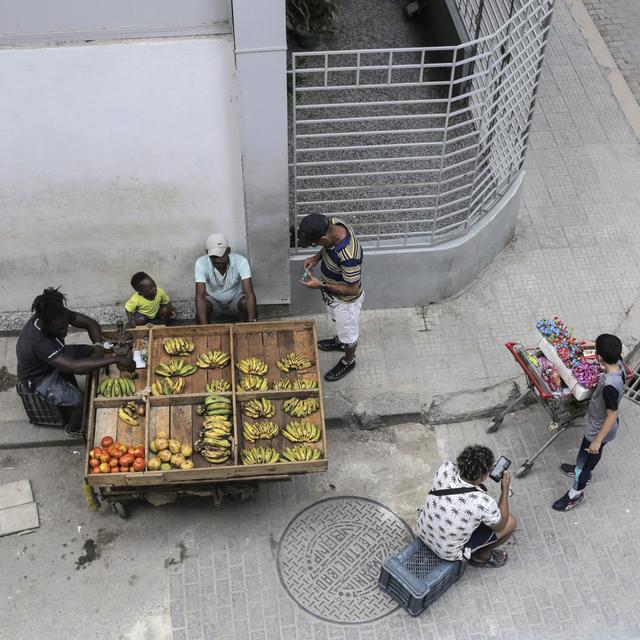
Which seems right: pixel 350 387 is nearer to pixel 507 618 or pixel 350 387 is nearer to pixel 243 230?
pixel 243 230

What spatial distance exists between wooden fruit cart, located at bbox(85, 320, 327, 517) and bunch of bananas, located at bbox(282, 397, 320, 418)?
0.14ft

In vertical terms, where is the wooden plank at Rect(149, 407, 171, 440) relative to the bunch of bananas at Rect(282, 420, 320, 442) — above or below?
above

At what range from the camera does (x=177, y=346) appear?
7395 millimetres

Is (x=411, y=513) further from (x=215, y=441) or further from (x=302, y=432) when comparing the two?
(x=215, y=441)

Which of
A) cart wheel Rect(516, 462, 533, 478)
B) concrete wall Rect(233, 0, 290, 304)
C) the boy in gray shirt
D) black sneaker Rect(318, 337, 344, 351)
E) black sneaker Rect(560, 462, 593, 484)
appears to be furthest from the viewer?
black sneaker Rect(318, 337, 344, 351)

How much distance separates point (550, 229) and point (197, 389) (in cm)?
481

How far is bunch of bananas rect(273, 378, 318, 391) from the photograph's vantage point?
7160 mm

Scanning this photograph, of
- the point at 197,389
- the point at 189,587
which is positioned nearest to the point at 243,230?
the point at 197,389

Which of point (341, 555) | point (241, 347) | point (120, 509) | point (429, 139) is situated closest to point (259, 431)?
point (241, 347)

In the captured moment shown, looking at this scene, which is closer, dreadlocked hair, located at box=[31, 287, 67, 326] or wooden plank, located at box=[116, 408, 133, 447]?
dreadlocked hair, located at box=[31, 287, 67, 326]

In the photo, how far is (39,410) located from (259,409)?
6.98 feet

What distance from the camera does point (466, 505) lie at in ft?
19.7

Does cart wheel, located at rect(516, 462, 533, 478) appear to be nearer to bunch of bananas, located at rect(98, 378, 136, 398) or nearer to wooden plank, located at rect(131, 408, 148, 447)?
wooden plank, located at rect(131, 408, 148, 447)

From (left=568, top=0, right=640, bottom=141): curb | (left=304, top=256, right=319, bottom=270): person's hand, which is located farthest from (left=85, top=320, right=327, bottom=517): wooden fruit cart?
(left=568, top=0, right=640, bottom=141): curb
